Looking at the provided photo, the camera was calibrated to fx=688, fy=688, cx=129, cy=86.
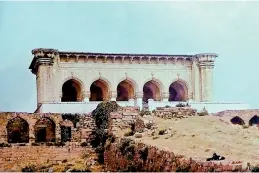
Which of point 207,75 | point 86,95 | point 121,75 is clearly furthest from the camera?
point 207,75

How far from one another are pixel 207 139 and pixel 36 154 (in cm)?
1003

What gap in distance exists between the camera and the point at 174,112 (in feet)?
113

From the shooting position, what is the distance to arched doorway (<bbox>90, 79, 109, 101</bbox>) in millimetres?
42312

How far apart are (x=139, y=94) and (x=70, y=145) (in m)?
10.2

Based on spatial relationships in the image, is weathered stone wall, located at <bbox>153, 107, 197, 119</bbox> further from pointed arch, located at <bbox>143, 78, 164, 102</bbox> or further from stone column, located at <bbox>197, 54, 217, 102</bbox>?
stone column, located at <bbox>197, 54, 217, 102</bbox>

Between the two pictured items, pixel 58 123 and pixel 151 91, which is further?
pixel 151 91

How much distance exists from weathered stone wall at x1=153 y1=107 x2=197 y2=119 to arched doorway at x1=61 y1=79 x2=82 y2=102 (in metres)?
8.66

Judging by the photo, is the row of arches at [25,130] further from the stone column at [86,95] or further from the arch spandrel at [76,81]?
the stone column at [86,95]

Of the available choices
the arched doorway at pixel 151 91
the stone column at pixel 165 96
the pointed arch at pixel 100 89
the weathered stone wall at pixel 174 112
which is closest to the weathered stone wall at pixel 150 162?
the weathered stone wall at pixel 174 112

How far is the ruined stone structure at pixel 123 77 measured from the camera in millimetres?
40219

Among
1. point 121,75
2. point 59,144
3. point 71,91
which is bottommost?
point 59,144

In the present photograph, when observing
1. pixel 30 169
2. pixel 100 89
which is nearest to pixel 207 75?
pixel 100 89

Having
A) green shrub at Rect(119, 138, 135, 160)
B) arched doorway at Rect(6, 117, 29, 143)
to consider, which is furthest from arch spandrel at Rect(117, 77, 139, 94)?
green shrub at Rect(119, 138, 135, 160)

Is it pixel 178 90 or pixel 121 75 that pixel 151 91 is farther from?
pixel 121 75
